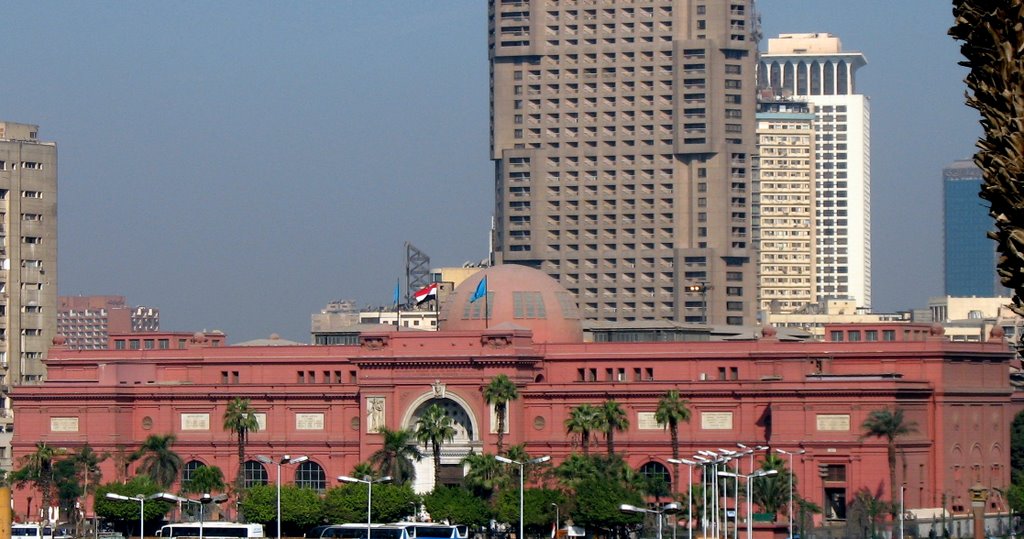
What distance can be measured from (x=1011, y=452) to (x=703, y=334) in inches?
1042

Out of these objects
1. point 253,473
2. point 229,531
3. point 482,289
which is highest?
point 482,289

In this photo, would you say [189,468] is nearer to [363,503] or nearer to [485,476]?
[363,503]

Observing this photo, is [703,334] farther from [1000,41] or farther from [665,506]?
[1000,41]

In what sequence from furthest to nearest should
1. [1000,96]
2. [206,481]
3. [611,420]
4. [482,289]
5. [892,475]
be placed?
1. [482,289]
2. [206,481]
3. [611,420]
4. [892,475]
5. [1000,96]

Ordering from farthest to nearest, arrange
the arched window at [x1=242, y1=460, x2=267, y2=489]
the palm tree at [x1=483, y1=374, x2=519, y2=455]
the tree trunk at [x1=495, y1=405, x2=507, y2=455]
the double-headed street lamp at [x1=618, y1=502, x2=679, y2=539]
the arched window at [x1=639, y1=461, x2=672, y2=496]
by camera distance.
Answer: the arched window at [x1=242, y1=460, x2=267, y2=489], the palm tree at [x1=483, y1=374, x2=519, y2=455], the tree trunk at [x1=495, y1=405, x2=507, y2=455], the arched window at [x1=639, y1=461, x2=672, y2=496], the double-headed street lamp at [x1=618, y1=502, x2=679, y2=539]

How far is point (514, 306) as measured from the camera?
162 m

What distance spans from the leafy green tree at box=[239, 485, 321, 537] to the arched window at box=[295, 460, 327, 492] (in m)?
17.9

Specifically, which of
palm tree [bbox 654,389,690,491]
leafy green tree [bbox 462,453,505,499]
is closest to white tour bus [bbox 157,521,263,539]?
leafy green tree [bbox 462,453,505,499]

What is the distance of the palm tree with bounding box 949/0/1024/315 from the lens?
18922mm

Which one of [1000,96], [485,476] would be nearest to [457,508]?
[485,476]

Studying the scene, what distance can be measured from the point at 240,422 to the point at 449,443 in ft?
48.8

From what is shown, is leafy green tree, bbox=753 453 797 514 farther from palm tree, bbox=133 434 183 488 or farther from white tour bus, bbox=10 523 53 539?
white tour bus, bbox=10 523 53 539

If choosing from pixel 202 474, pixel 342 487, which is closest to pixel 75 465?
pixel 202 474

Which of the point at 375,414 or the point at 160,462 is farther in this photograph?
the point at 375,414
